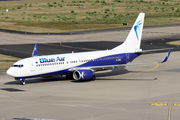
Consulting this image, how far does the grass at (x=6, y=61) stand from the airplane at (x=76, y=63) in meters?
12.7

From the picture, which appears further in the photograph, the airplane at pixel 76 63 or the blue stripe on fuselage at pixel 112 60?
the blue stripe on fuselage at pixel 112 60

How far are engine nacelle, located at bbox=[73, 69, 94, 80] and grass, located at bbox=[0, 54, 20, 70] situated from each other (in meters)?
16.8

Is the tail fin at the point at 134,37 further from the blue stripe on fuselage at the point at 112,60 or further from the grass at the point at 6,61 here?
the grass at the point at 6,61

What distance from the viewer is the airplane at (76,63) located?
45.5 m

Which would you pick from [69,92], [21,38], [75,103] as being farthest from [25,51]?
[75,103]

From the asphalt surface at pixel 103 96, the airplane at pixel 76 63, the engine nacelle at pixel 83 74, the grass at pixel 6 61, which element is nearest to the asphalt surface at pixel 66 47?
the grass at pixel 6 61

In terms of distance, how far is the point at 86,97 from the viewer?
126 feet

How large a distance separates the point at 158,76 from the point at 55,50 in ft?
110

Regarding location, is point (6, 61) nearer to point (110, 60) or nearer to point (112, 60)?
point (110, 60)

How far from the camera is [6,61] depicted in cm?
6475

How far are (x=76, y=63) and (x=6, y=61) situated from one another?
21.3 metres

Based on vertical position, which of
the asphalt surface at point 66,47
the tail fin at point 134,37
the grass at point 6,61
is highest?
the tail fin at point 134,37

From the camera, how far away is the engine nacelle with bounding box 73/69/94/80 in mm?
47188

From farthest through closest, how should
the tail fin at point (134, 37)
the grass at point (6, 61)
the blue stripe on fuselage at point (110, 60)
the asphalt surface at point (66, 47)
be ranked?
the asphalt surface at point (66, 47), the grass at point (6, 61), the tail fin at point (134, 37), the blue stripe on fuselage at point (110, 60)
